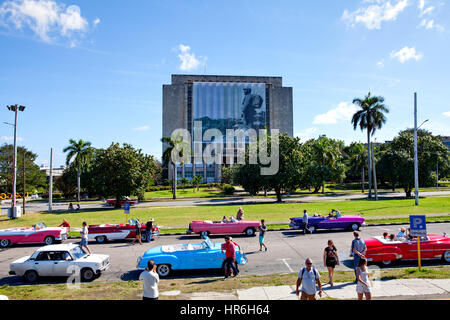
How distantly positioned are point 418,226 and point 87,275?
495 inches

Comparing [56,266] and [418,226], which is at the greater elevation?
[418,226]

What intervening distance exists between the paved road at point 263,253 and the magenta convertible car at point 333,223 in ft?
1.37

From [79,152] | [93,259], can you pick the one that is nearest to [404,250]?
[93,259]

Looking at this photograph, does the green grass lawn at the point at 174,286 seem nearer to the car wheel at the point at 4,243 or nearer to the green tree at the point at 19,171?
the car wheel at the point at 4,243

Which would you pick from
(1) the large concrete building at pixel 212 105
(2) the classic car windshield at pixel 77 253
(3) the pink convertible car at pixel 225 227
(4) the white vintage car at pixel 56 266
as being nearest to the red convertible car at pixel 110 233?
(3) the pink convertible car at pixel 225 227

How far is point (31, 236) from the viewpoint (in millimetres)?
18641

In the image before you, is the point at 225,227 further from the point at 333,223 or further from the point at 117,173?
the point at 117,173

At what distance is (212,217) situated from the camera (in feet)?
93.6

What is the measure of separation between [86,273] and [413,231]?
1242 centimetres

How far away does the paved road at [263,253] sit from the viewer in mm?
12602

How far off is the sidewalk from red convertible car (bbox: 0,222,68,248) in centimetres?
1221

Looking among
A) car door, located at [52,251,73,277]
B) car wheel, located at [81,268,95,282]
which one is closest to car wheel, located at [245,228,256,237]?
car wheel, located at [81,268,95,282]
